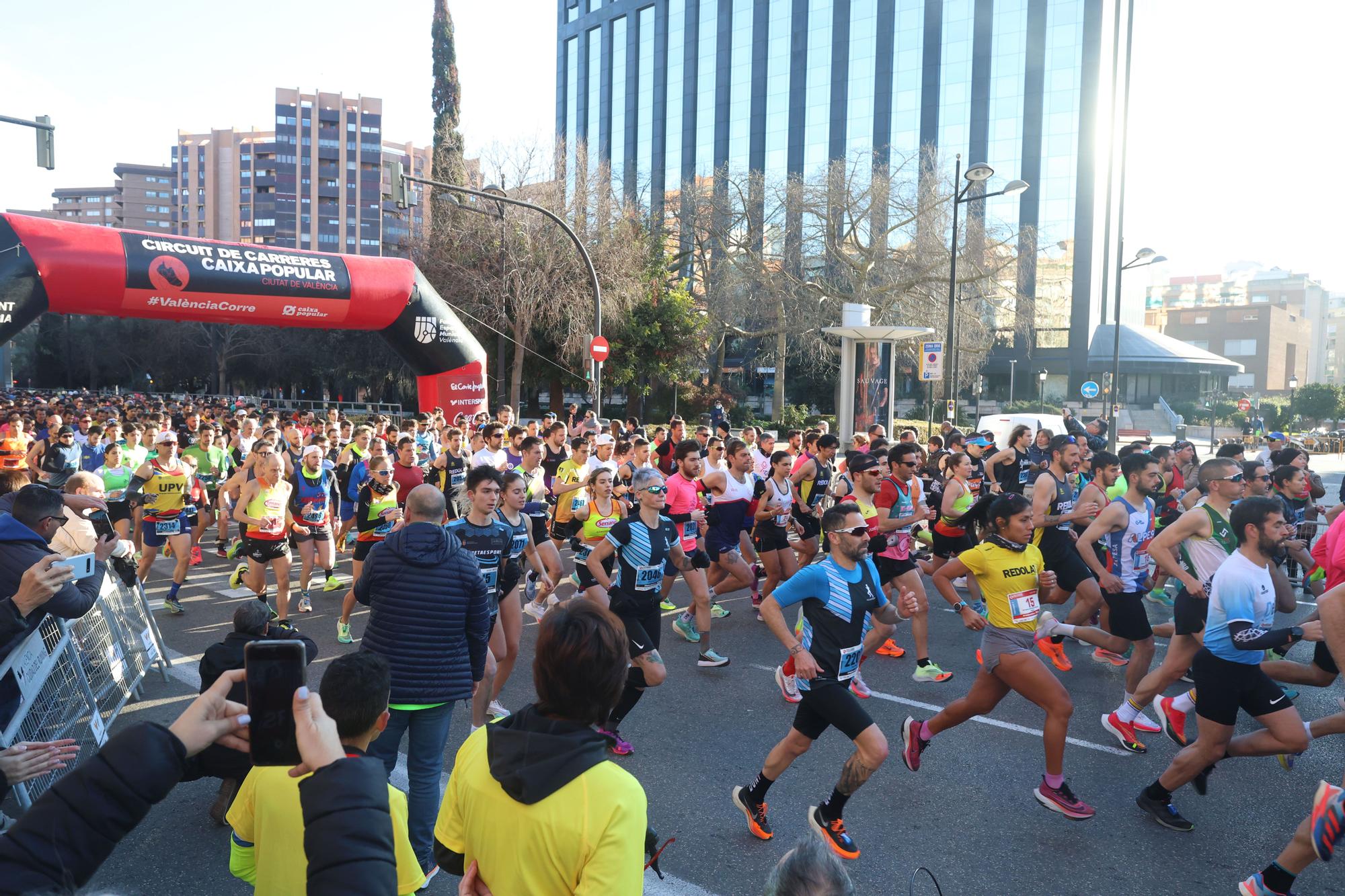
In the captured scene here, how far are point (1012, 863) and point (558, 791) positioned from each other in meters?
3.04

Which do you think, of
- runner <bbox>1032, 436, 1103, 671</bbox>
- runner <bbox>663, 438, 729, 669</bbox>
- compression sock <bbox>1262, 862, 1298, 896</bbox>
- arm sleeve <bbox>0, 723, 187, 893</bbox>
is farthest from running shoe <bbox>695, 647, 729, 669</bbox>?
arm sleeve <bbox>0, 723, 187, 893</bbox>

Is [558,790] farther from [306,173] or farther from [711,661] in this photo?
[306,173]

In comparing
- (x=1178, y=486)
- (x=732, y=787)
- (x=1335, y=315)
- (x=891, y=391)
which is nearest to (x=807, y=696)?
(x=732, y=787)

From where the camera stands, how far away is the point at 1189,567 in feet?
18.4

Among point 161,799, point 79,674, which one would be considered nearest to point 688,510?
point 79,674

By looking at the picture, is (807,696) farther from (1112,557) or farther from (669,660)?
(1112,557)

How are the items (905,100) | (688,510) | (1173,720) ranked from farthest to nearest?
(905,100) → (688,510) → (1173,720)

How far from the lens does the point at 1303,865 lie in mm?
3564

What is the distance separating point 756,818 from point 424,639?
6.08 feet

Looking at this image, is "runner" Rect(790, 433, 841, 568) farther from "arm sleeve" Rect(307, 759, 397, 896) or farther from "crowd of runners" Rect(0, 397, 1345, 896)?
"arm sleeve" Rect(307, 759, 397, 896)

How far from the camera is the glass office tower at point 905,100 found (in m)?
47.2

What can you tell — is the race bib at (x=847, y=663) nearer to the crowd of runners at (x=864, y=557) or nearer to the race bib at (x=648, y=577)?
the crowd of runners at (x=864, y=557)

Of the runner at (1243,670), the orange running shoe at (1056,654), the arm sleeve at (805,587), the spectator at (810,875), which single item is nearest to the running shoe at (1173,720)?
the runner at (1243,670)

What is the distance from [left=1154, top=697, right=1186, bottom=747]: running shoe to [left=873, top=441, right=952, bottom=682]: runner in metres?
1.73
